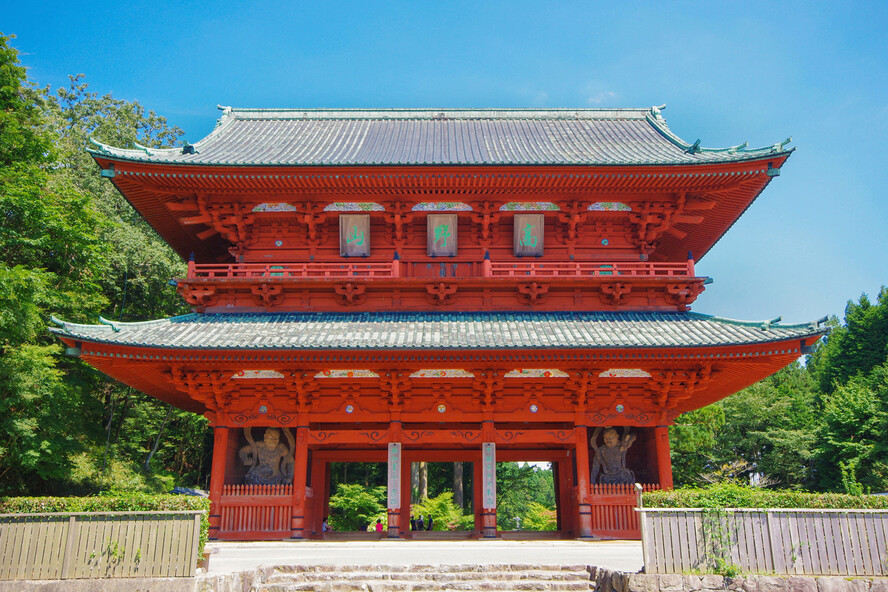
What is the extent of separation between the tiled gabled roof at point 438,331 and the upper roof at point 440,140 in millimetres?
4449

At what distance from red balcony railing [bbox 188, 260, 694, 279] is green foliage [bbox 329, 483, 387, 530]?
1540cm

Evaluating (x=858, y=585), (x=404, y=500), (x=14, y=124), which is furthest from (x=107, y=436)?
(x=858, y=585)

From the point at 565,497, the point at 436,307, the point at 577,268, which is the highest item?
the point at 577,268

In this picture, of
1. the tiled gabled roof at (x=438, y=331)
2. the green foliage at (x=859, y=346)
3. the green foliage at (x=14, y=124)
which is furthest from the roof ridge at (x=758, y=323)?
the green foliage at (x=859, y=346)

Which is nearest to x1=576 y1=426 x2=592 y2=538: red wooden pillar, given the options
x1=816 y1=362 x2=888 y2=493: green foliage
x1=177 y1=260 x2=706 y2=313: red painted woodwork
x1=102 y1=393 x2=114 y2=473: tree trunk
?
x1=177 y1=260 x2=706 y2=313: red painted woodwork

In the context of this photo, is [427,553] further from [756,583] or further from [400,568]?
[756,583]

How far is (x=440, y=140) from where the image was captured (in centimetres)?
2295

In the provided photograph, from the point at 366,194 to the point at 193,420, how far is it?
2168cm

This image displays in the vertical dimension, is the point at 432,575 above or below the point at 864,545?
below

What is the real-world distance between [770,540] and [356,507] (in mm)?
23011

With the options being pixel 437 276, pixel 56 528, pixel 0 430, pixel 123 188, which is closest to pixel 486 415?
pixel 437 276

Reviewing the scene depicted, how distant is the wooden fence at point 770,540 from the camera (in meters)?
10.6

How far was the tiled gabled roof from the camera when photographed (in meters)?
15.7

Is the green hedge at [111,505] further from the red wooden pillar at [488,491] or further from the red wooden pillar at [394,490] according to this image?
the red wooden pillar at [488,491]
